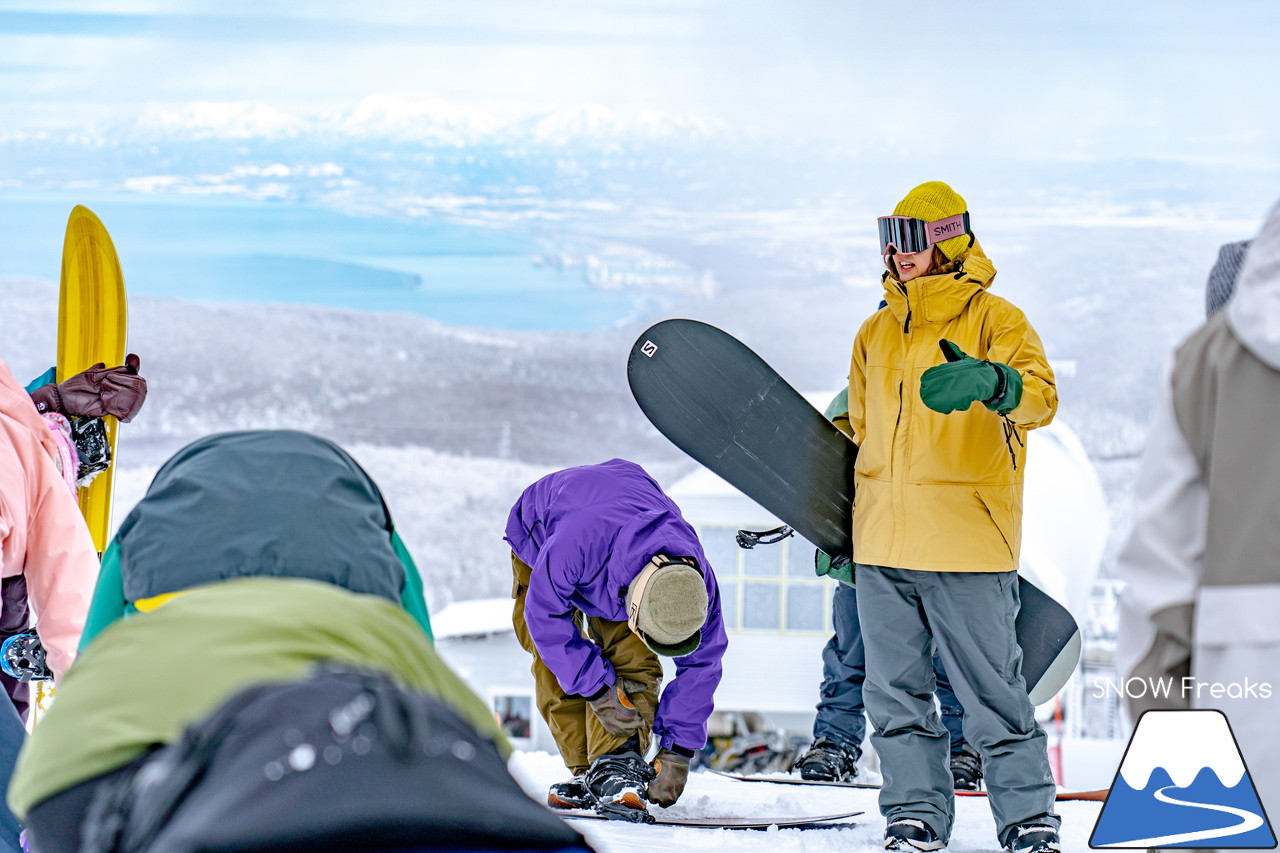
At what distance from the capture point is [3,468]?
246 centimetres

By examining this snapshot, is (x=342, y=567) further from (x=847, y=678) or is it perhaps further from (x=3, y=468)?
(x=847, y=678)

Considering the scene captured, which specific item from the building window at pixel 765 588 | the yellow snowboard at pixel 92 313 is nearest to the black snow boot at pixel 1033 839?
the yellow snowboard at pixel 92 313

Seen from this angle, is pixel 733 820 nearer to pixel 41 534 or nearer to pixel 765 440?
pixel 765 440

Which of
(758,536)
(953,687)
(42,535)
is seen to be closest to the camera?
(42,535)

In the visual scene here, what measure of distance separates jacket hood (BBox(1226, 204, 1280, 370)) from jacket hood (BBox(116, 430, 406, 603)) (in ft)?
3.22

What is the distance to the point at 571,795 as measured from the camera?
3225mm

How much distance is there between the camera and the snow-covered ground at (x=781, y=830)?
2.81 m

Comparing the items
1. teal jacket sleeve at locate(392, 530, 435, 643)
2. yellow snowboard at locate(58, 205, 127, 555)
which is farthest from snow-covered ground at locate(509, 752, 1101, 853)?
yellow snowboard at locate(58, 205, 127, 555)

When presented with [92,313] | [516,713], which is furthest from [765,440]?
[516,713]

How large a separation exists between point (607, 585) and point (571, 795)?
530mm

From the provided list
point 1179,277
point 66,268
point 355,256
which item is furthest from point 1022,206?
point 66,268

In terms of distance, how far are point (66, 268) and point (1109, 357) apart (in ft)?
86.3

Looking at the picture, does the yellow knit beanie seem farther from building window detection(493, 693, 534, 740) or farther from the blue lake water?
the blue lake water

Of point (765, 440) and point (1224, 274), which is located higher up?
point (1224, 274)
